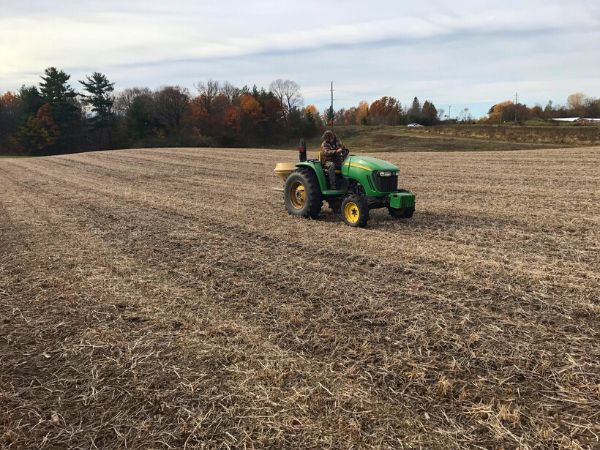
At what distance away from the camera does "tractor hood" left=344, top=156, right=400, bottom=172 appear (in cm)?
825

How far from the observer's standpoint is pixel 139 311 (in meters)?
4.72

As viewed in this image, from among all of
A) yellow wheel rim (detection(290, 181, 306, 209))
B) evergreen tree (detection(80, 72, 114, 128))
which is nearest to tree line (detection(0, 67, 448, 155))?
evergreen tree (detection(80, 72, 114, 128))

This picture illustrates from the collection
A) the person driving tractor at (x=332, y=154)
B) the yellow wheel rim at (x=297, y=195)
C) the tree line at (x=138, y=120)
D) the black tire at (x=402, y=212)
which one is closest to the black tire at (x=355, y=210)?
the person driving tractor at (x=332, y=154)

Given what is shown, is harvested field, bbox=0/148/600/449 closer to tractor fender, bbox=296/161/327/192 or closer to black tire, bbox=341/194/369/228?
black tire, bbox=341/194/369/228

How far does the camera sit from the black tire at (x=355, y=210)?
818 centimetres

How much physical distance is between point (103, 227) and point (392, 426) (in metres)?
7.36

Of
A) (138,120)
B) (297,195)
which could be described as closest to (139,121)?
(138,120)

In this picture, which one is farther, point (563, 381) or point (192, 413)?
point (563, 381)

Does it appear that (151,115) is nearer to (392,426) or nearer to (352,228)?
(352,228)

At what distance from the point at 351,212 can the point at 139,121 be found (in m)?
52.9

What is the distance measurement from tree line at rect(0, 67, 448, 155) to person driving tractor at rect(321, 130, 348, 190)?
4560 centimetres

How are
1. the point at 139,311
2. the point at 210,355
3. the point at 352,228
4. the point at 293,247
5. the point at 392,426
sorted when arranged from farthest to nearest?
the point at 352,228, the point at 293,247, the point at 139,311, the point at 210,355, the point at 392,426

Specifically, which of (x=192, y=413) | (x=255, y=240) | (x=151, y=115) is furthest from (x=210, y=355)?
(x=151, y=115)

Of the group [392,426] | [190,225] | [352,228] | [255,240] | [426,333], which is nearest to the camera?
[392,426]
